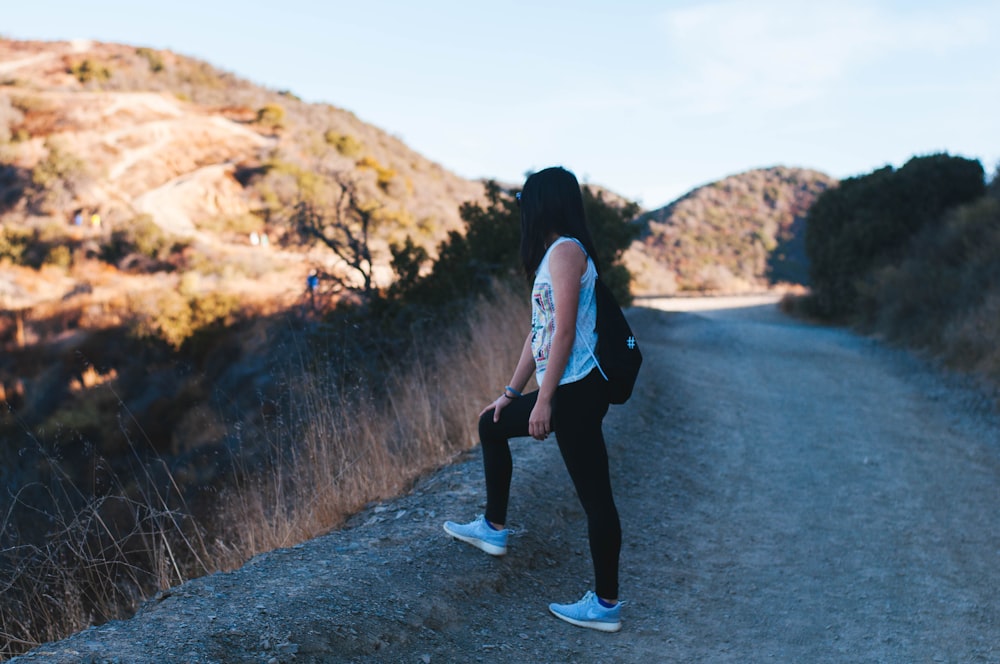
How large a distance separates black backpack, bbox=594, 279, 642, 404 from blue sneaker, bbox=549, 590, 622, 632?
1003 millimetres

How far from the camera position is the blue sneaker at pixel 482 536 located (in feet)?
13.3

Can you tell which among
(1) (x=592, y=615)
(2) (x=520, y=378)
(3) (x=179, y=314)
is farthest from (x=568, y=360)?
(3) (x=179, y=314)

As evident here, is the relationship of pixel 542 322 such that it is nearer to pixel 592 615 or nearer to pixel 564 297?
pixel 564 297

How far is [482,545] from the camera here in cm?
407

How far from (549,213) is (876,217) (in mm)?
17969

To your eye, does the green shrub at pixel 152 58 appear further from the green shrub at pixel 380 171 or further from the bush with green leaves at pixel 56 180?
the bush with green leaves at pixel 56 180

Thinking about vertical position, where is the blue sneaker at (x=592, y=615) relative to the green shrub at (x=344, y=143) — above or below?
below

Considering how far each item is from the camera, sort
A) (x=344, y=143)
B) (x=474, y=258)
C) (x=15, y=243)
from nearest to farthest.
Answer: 1. (x=474, y=258)
2. (x=15, y=243)
3. (x=344, y=143)

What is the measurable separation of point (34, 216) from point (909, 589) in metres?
30.2

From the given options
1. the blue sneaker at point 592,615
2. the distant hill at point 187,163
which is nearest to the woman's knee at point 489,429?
the blue sneaker at point 592,615

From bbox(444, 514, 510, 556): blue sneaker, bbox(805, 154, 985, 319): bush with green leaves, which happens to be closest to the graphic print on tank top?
bbox(444, 514, 510, 556): blue sneaker

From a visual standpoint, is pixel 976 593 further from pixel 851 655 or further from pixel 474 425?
pixel 474 425

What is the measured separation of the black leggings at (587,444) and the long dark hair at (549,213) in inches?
22.1

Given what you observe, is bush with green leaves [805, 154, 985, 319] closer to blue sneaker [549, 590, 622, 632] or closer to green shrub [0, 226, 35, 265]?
blue sneaker [549, 590, 622, 632]
